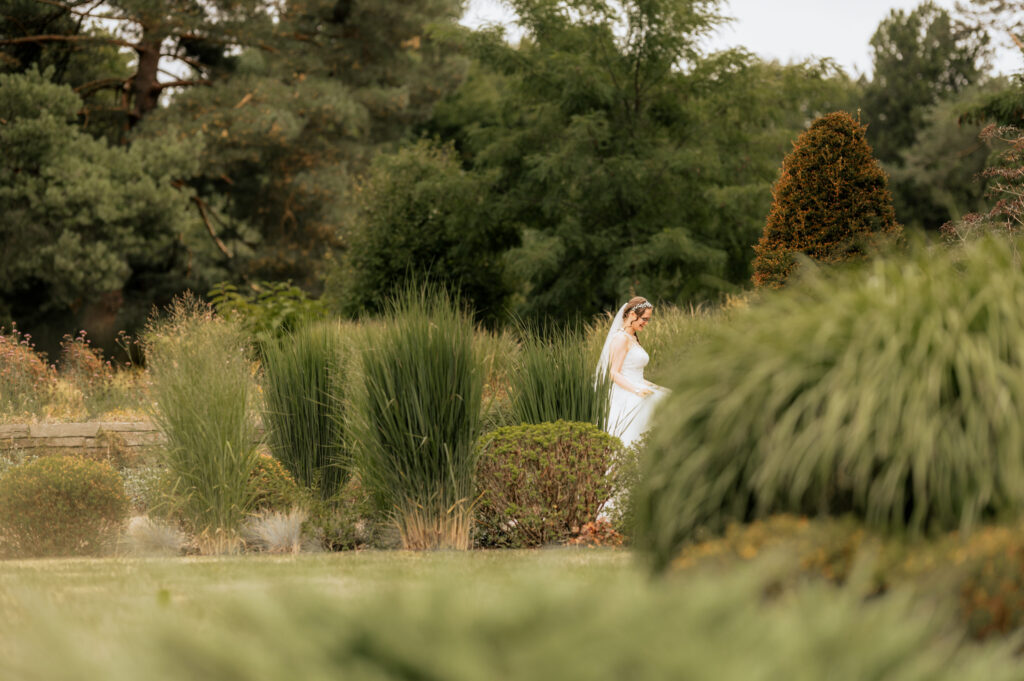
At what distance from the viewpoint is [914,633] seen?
2.66 m

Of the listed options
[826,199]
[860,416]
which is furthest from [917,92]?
[860,416]

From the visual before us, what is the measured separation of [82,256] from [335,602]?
22082 mm

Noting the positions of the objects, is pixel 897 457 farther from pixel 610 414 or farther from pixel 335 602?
pixel 610 414

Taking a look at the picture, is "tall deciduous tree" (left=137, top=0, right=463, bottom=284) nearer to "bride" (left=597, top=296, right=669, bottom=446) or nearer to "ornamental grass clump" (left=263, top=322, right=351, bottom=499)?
"ornamental grass clump" (left=263, top=322, right=351, bottom=499)

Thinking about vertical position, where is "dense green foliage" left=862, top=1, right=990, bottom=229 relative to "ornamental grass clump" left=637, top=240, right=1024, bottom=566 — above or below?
above

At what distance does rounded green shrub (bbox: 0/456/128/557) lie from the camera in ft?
27.0

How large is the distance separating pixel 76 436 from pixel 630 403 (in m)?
6.62

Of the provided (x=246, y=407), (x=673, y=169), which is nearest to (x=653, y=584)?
(x=246, y=407)

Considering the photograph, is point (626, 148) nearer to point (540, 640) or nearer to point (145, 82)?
point (145, 82)

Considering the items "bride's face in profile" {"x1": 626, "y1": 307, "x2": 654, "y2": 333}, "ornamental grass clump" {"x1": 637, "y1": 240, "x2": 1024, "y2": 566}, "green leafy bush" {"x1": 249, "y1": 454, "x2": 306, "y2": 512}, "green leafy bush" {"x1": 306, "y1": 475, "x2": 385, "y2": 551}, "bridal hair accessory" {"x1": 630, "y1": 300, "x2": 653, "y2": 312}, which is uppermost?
"ornamental grass clump" {"x1": 637, "y1": 240, "x2": 1024, "y2": 566}

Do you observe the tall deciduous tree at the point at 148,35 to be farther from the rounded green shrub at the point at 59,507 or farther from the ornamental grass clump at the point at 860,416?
the ornamental grass clump at the point at 860,416

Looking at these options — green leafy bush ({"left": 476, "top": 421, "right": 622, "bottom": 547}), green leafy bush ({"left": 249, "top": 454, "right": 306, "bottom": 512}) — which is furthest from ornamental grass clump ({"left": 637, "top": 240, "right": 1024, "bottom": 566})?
green leafy bush ({"left": 249, "top": 454, "right": 306, "bottom": 512})

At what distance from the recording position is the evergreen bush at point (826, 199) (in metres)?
10.5

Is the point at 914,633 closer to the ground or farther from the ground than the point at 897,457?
closer to the ground
